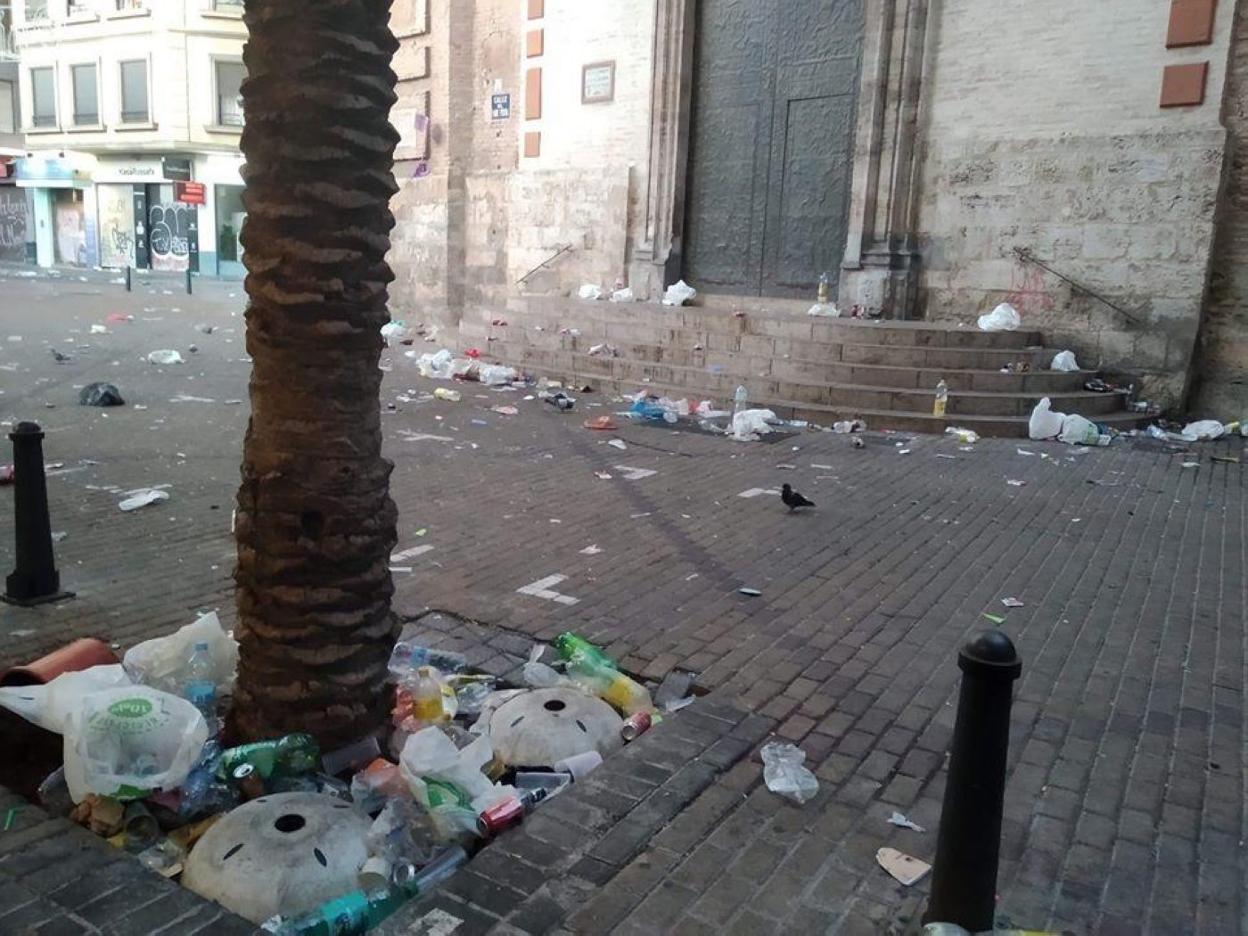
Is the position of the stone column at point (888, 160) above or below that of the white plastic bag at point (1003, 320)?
above

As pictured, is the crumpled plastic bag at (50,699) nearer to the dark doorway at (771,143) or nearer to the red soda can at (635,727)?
the red soda can at (635,727)

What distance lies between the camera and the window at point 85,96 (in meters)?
37.8

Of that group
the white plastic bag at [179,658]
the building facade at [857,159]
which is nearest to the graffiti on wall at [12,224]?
the building facade at [857,159]

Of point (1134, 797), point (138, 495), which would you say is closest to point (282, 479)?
point (1134, 797)

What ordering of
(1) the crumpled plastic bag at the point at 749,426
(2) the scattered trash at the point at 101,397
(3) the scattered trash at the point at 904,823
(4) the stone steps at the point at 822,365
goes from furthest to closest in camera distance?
1. (4) the stone steps at the point at 822,365
2. (2) the scattered trash at the point at 101,397
3. (1) the crumpled plastic bag at the point at 749,426
4. (3) the scattered trash at the point at 904,823

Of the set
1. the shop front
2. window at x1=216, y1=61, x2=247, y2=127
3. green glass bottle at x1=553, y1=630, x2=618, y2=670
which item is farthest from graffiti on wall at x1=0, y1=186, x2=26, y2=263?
green glass bottle at x1=553, y1=630, x2=618, y2=670

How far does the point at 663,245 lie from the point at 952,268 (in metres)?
4.36

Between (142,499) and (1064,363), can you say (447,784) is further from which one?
(1064,363)

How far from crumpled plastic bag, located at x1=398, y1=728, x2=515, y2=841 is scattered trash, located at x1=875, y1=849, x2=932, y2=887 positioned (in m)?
1.10

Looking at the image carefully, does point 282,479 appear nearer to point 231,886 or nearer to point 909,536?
point 231,886

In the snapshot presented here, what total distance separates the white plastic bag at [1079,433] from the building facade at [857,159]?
1.66 m

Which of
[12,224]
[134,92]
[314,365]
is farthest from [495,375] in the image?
[12,224]

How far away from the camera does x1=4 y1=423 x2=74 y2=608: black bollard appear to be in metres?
4.45

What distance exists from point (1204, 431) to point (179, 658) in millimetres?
9998
